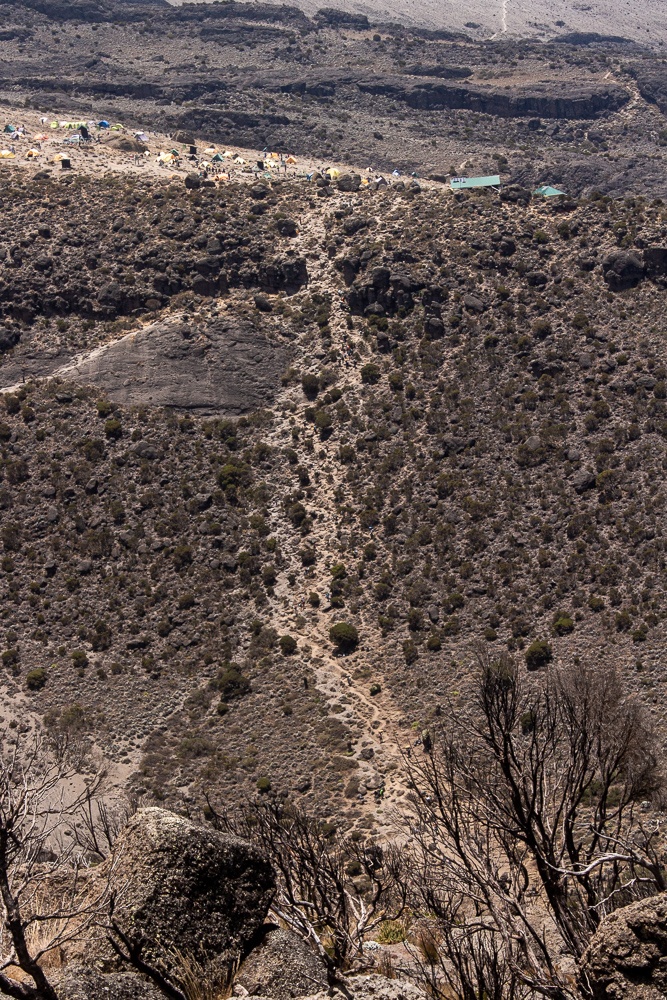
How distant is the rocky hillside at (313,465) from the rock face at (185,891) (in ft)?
75.7

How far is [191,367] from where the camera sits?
58.6m

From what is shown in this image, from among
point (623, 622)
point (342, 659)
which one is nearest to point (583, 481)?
point (623, 622)

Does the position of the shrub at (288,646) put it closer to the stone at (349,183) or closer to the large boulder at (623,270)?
the large boulder at (623,270)

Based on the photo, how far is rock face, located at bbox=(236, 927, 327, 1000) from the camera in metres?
11.9

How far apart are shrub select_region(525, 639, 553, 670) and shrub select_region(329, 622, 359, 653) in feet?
27.0

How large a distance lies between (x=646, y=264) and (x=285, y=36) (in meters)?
99.8

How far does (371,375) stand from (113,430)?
50.3ft

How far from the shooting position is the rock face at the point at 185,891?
12.2 metres

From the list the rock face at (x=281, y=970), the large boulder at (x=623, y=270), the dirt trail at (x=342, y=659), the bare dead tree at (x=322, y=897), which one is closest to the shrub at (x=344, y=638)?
the dirt trail at (x=342, y=659)

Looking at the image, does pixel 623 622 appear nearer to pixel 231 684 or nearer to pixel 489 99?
pixel 231 684

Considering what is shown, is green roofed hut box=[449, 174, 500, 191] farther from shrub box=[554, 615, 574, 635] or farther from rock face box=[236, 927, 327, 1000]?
rock face box=[236, 927, 327, 1000]

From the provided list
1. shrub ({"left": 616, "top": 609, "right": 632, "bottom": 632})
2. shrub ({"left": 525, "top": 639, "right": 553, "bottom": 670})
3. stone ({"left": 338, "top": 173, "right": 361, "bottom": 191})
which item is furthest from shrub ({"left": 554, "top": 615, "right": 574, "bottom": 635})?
stone ({"left": 338, "top": 173, "right": 361, "bottom": 191})

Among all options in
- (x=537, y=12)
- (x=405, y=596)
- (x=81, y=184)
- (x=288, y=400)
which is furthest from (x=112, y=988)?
(x=537, y=12)

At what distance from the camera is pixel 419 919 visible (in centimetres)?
1683
